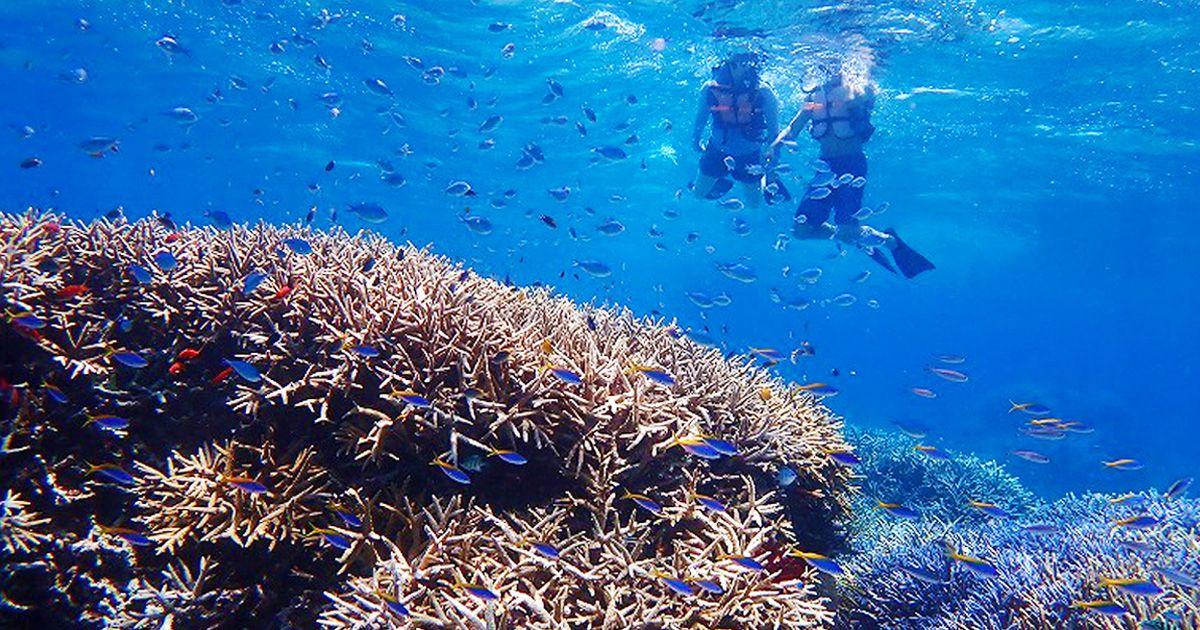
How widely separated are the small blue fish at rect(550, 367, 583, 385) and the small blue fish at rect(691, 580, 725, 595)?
1.36 metres

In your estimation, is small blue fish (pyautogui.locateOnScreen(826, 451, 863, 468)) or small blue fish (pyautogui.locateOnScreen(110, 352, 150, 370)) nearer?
small blue fish (pyautogui.locateOnScreen(110, 352, 150, 370))

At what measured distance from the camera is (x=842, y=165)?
13.8 m

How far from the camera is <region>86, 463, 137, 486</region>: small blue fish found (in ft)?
11.7

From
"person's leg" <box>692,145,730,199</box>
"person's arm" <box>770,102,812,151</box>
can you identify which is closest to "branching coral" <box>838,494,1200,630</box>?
"person's arm" <box>770,102,812,151</box>

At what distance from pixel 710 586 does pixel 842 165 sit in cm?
1237

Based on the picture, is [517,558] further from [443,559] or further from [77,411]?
[77,411]

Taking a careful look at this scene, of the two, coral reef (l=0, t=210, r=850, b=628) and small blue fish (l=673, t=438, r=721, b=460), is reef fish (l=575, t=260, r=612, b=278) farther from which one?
→ small blue fish (l=673, t=438, r=721, b=460)

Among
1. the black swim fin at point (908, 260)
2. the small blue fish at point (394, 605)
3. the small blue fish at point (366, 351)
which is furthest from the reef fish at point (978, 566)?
the black swim fin at point (908, 260)

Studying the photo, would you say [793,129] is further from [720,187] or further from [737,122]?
[720,187]

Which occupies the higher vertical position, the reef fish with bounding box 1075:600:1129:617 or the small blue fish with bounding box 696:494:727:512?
the reef fish with bounding box 1075:600:1129:617

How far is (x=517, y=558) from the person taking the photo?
362 cm

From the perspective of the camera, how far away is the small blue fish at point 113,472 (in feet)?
11.7

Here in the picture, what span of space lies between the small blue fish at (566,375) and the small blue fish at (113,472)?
98.1 inches

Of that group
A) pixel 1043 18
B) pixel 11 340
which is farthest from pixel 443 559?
pixel 1043 18
